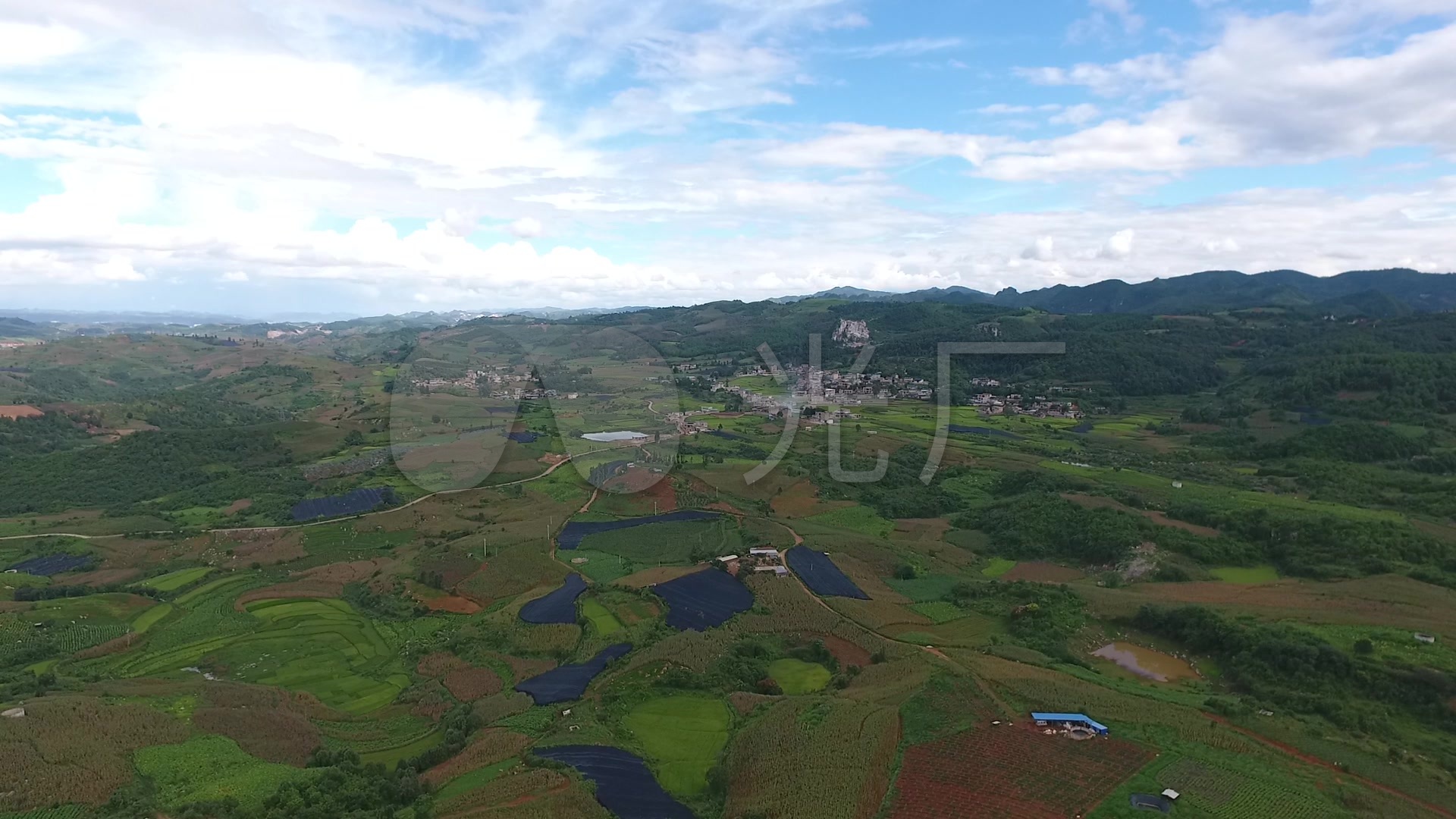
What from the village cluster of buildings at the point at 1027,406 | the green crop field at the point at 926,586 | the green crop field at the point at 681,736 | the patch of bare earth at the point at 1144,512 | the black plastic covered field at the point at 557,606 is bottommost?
the green crop field at the point at 681,736

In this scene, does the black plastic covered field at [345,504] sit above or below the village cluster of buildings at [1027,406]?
below

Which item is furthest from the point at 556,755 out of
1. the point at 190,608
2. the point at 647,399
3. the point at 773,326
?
the point at 773,326

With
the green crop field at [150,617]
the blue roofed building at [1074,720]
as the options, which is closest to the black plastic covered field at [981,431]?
the blue roofed building at [1074,720]

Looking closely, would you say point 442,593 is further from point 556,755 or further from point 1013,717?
point 1013,717

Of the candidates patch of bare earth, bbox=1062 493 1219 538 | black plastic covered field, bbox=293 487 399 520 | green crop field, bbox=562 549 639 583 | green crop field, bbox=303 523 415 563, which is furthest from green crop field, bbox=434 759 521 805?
patch of bare earth, bbox=1062 493 1219 538

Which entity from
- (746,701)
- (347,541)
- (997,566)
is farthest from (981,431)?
(347,541)

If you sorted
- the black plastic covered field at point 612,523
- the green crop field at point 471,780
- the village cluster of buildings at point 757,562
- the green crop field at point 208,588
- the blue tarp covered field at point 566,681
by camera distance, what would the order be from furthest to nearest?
the black plastic covered field at point 612,523
the village cluster of buildings at point 757,562
the green crop field at point 208,588
the blue tarp covered field at point 566,681
the green crop field at point 471,780

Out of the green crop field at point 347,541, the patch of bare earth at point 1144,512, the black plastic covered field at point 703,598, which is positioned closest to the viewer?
the black plastic covered field at point 703,598

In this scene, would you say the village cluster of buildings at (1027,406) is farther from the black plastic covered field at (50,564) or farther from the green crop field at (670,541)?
the black plastic covered field at (50,564)
